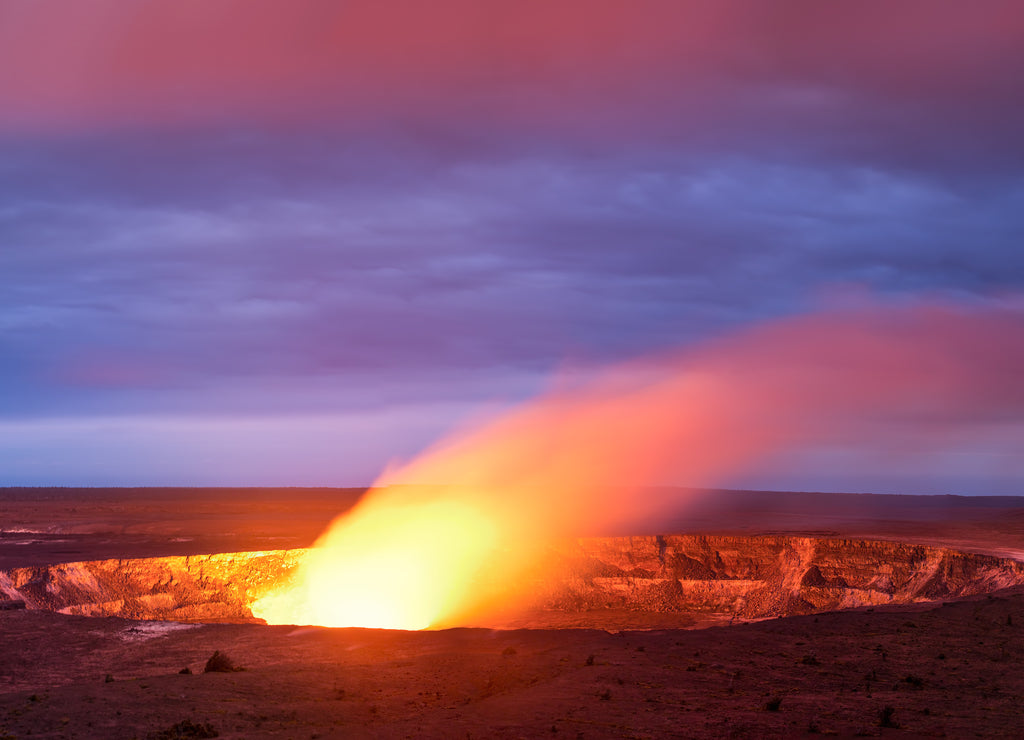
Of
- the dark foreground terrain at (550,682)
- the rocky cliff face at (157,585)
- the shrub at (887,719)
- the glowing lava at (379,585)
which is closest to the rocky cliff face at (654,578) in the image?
the rocky cliff face at (157,585)

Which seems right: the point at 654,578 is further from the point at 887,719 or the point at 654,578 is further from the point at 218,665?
the point at 887,719

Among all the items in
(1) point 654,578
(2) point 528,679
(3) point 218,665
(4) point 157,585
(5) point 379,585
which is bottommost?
(5) point 379,585

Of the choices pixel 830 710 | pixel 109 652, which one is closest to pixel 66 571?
pixel 109 652

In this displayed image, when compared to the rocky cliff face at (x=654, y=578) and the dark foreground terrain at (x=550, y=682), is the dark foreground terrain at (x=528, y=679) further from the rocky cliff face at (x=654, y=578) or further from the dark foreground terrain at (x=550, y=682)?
the rocky cliff face at (x=654, y=578)

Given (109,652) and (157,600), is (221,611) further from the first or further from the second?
(109,652)

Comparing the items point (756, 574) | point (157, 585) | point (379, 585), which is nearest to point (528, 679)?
point (157, 585)
